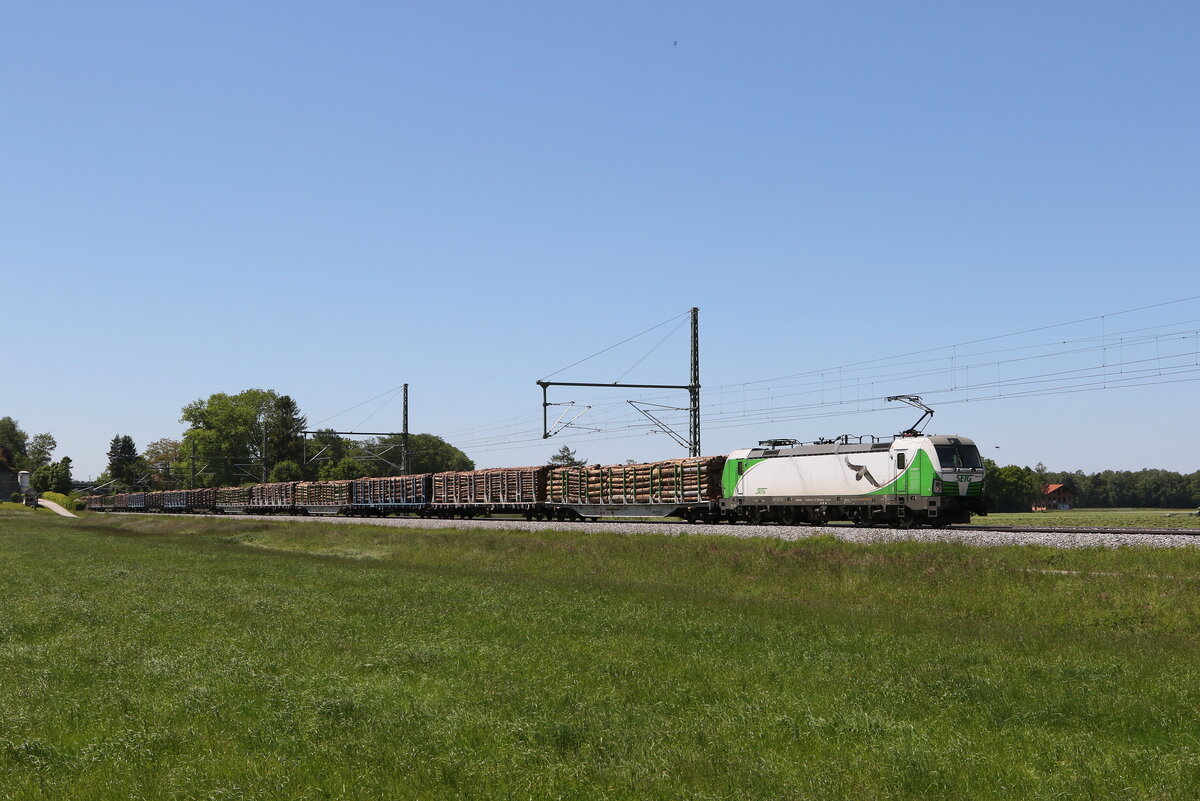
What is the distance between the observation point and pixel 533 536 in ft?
136

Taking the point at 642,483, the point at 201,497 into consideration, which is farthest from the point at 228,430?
the point at 642,483

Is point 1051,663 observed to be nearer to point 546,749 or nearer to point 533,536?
point 546,749

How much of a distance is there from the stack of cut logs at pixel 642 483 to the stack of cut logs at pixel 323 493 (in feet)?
99.9

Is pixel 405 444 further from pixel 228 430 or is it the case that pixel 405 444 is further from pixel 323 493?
pixel 228 430

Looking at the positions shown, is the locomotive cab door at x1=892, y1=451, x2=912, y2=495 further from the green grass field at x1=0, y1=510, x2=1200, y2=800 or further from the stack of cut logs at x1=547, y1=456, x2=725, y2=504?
the stack of cut logs at x1=547, y1=456, x2=725, y2=504

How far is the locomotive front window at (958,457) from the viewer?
1449 inches

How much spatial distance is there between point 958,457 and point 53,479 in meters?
189

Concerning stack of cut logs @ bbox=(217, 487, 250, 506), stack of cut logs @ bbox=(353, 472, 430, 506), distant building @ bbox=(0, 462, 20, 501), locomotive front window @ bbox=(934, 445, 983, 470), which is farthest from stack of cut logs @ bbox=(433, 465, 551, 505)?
distant building @ bbox=(0, 462, 20, 501)

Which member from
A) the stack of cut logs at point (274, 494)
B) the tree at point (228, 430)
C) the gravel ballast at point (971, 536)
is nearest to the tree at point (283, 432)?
the tree at point (228, 430)

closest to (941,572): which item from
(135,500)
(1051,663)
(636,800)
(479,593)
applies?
(1051,663)

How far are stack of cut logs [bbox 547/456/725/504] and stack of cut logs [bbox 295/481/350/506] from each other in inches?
1198

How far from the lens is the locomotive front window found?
121 feet

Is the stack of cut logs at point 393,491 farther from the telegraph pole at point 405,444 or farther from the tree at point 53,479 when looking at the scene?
the tree at point 53,479

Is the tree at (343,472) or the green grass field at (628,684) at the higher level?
the tree at (343,472)
